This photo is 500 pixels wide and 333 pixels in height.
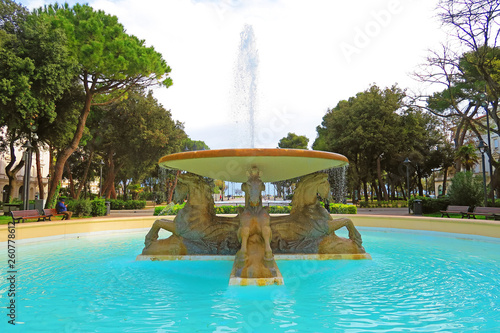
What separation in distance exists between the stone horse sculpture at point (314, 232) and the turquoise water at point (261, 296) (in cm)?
39

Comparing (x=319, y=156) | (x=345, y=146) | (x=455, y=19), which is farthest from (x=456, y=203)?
(x=319, y=156)

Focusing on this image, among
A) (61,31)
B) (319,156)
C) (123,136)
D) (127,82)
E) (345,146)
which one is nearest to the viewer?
(319,156)

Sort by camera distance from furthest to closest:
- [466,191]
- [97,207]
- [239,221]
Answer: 1. [97,207]
2. [466,191]
3. [239,221]

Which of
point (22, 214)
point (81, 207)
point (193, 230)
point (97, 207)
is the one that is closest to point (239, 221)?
point (193, 230)

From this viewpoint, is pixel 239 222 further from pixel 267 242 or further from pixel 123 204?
pixel 123 204

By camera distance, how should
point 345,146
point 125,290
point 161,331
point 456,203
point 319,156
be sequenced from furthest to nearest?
1. point 345,146
2. point 456,203
3. point 319,156
4. point 125,290
5. point 161,331

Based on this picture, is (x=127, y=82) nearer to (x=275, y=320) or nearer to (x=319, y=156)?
(x=319, y=156)

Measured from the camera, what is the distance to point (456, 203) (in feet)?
57.4

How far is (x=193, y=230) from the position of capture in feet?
20.0

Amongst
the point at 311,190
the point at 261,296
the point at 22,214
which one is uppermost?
the point at 311,190

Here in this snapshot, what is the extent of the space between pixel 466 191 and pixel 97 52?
2106 centimetres

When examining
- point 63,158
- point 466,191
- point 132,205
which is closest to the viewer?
point 466,191

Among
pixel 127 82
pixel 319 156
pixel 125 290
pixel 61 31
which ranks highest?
pixel 61 31

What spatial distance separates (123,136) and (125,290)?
2439 cm
